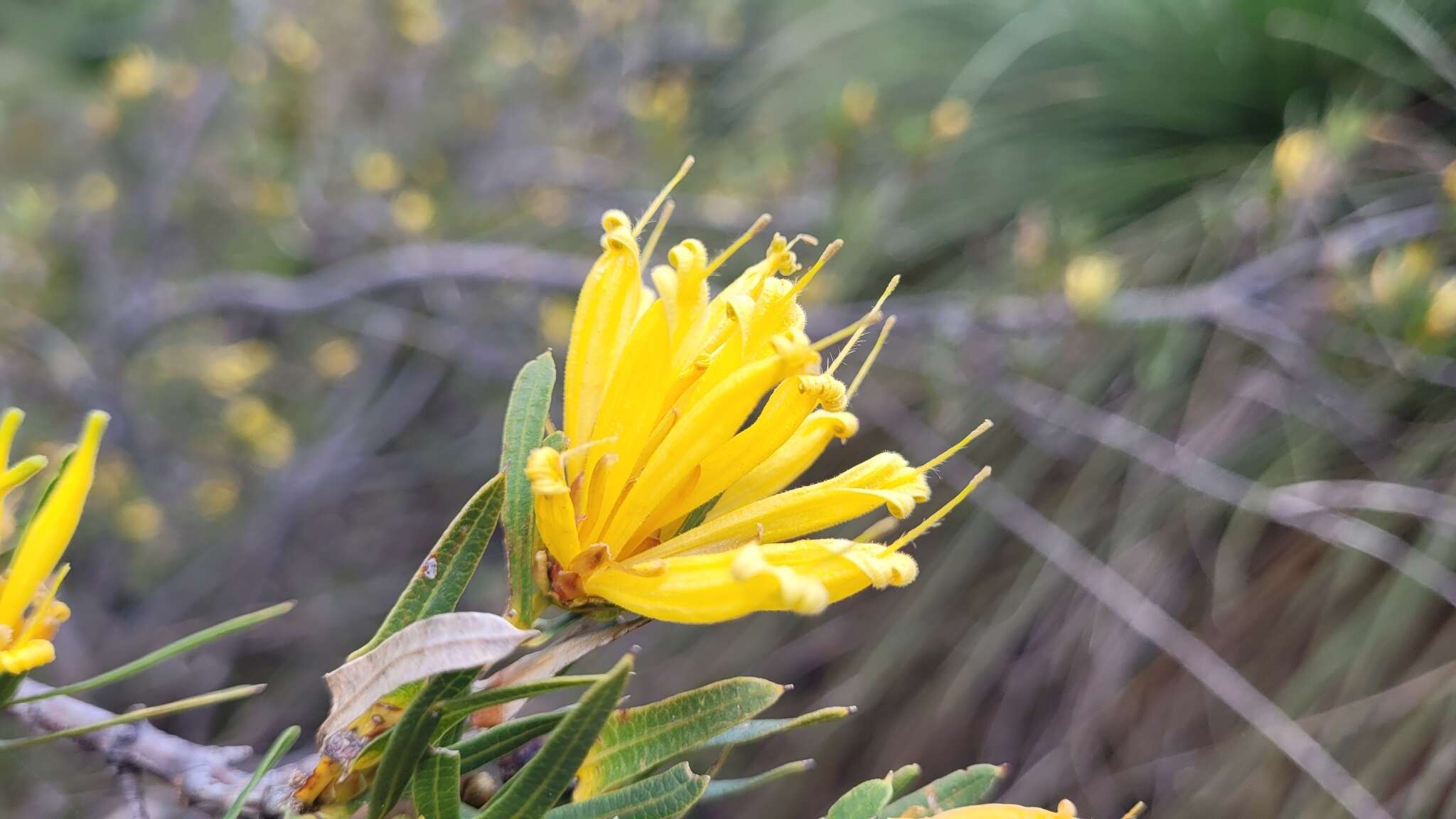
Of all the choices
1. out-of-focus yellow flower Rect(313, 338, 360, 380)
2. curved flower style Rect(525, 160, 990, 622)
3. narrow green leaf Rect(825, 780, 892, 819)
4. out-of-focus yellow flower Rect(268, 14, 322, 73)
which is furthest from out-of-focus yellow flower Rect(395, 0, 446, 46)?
narrow green leaf Rect(825, 780, 892, 819)

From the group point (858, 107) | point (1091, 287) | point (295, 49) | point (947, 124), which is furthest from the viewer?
point (295, 49)

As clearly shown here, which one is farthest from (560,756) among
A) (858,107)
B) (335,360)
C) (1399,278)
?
(335,360)

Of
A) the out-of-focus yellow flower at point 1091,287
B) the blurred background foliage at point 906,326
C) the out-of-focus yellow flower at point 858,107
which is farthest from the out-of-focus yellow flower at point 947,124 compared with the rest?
the out-of-focus yellow flower at point 1091,287

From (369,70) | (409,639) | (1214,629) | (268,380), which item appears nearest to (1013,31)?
(1214,629)

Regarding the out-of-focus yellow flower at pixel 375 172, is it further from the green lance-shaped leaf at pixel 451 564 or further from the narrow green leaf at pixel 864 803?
the narrow green leaf at pixel 864 803

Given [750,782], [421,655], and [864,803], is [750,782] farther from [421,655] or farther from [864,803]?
[421,655]

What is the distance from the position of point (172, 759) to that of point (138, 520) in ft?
5.67

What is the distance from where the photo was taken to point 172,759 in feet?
1.70

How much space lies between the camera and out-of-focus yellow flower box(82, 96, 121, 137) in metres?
2.07

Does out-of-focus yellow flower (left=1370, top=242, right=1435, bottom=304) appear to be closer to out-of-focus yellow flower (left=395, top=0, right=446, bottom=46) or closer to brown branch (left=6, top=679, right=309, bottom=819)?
brown branch (left=6, top=679, right=309, bottom=819)

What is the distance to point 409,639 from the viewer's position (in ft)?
1.37

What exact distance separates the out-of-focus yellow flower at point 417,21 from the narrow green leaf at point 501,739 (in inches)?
84.5

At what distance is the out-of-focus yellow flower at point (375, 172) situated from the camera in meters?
2.10

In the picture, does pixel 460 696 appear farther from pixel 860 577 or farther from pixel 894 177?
pixel 894 177
